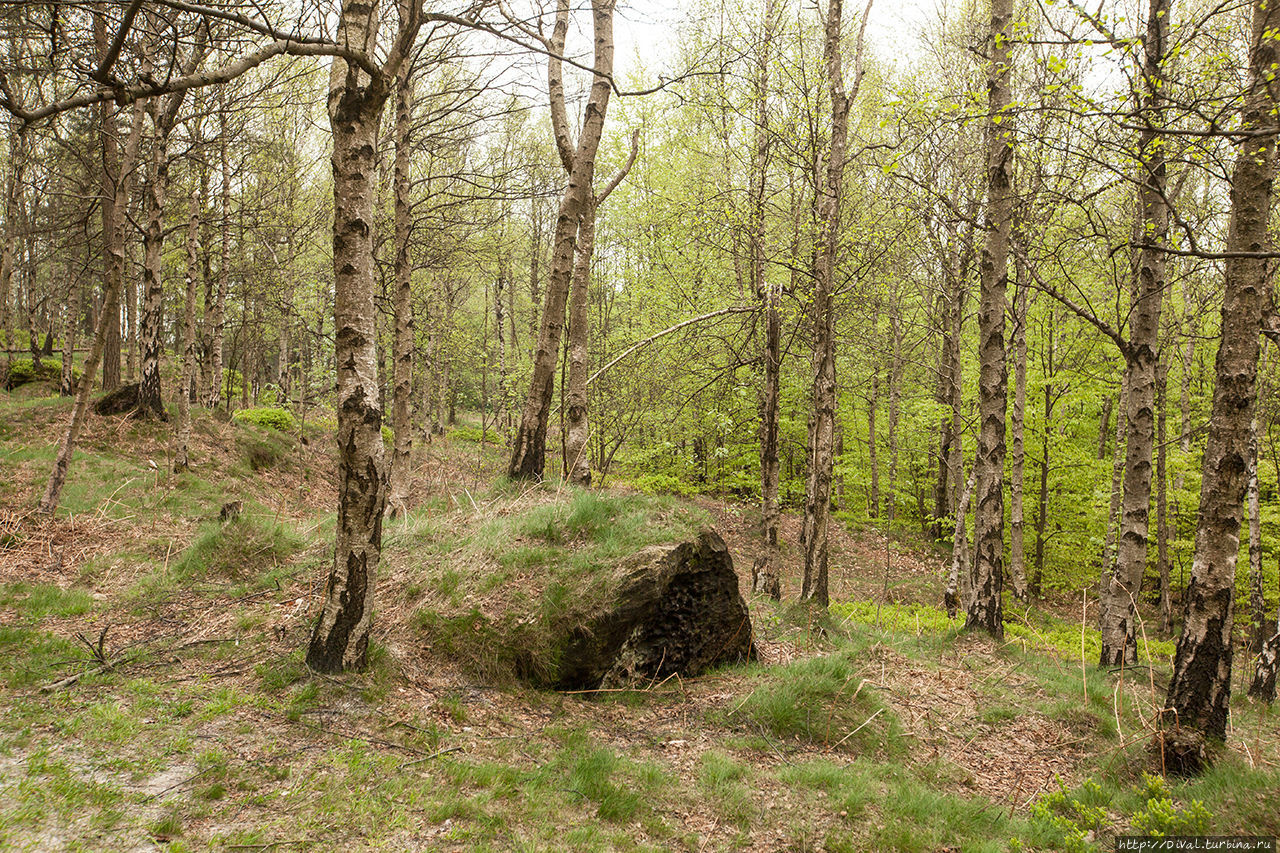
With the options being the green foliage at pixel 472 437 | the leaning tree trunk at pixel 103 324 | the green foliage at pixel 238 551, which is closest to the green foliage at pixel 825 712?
the green foliage at pixel 238 551

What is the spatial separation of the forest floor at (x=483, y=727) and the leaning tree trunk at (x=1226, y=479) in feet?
1.54

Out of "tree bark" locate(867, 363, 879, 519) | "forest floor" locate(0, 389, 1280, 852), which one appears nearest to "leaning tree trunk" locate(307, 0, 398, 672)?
"forest floor" locate(0, 389, 1280, 852)

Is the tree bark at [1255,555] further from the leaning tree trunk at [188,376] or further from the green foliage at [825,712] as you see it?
the leaning tree trunk at [188,376]

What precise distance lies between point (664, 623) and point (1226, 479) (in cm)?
460

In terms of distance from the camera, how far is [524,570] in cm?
590

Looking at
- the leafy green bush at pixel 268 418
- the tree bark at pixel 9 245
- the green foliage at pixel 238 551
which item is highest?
the tree bark at pixel 9 245

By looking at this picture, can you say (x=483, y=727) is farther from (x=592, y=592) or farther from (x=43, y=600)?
(x=43, y=600)

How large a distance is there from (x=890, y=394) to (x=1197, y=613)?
16609mm

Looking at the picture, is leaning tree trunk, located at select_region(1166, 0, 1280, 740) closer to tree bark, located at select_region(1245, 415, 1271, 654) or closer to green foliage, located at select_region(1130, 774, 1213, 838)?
green foliage, located at select_region(1130, 774, 1213, 838)

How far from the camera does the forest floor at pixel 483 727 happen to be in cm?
354

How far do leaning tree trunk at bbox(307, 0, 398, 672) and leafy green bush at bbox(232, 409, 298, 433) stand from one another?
1428cm

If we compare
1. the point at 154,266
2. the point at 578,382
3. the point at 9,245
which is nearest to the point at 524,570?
the point at 578,382

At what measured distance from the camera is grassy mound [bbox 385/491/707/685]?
5.43 m

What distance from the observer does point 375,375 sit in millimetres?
4824
